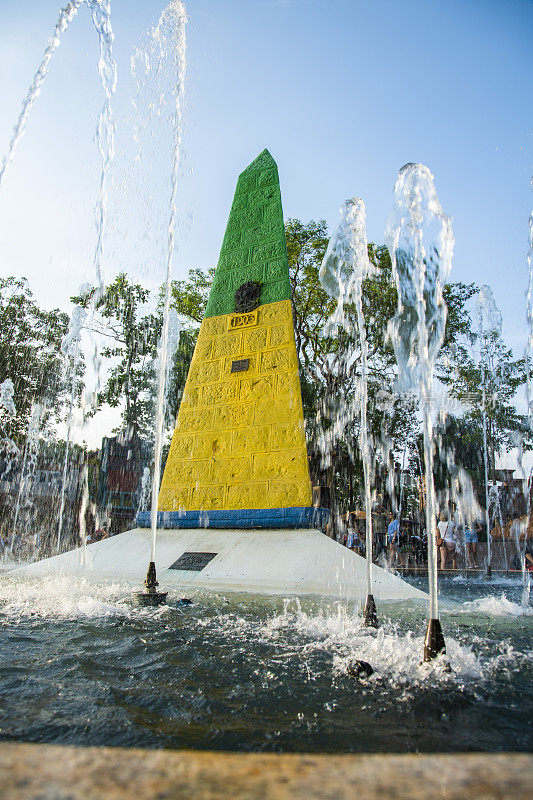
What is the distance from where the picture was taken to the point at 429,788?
0.64m

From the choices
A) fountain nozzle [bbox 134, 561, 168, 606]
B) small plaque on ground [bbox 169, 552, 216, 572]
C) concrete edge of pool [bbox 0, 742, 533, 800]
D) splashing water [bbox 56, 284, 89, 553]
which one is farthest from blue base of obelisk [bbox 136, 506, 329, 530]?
splashing water [bbox 56, 284, 89, 553]

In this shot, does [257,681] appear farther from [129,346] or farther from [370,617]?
[129,346]

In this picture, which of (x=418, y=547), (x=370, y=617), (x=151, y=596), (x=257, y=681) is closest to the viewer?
(x=257, y=681)

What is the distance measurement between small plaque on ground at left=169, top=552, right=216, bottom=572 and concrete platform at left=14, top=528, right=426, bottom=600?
3cm

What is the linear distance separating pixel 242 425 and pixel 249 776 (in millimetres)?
6272

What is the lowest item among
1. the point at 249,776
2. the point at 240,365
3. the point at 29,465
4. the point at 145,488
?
the point at 249,776

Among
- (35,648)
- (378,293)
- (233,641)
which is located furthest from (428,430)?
(378,293)

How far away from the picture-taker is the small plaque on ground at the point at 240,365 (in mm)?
7195

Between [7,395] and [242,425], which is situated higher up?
[7,395]

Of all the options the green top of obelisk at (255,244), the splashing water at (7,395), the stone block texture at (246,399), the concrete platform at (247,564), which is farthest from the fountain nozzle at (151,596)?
the splashing water at (7,395)

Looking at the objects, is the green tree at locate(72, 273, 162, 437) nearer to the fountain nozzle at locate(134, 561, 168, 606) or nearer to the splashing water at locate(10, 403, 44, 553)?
the splashing water at locate(10, 403, 44, 553)

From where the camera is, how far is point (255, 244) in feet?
26.2

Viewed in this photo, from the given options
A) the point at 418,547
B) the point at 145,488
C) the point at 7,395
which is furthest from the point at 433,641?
the point at 145,488

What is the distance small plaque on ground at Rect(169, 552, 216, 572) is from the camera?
537 cm
